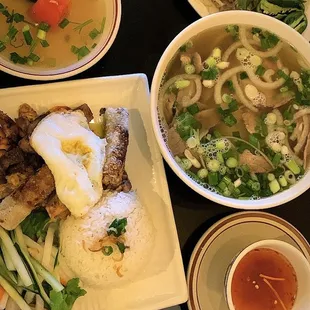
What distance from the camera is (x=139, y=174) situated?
157 centimetres

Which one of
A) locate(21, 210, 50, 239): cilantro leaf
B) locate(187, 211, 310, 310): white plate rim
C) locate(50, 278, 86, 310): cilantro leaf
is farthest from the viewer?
locate(187, 211, 310, 310): white plate rim

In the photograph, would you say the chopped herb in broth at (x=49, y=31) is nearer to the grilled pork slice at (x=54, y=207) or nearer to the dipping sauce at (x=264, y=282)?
the grilled pork slice at (x=54, y=207)

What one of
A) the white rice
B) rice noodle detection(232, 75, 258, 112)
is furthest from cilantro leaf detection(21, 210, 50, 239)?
rice noodle detection(232, 75, 258, 112)

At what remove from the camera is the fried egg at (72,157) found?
1.37 m

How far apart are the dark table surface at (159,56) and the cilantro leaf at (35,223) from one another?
0.38 meters

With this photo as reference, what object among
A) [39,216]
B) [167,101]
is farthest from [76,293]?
[167,101]

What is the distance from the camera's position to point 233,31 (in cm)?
153

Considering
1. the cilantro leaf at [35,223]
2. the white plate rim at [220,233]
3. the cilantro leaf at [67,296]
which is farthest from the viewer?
the white plate rim at [220,233]

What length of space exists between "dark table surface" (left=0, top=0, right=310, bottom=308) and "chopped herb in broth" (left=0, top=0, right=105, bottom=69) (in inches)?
3.2

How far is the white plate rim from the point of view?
1593 millimetres

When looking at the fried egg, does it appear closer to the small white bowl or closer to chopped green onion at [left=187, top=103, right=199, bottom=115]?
chopped green onion at [left=187, top=103, right=199, bottom=115]

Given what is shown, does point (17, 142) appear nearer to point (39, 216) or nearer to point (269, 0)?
point (39, 216)

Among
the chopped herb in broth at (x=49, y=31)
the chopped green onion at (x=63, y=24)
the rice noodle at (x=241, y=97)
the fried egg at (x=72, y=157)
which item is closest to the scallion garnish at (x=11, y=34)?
the chopped herb in broth at (x=49, y=31)

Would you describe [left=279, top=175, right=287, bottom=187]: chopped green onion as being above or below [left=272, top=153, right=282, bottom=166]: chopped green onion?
below
